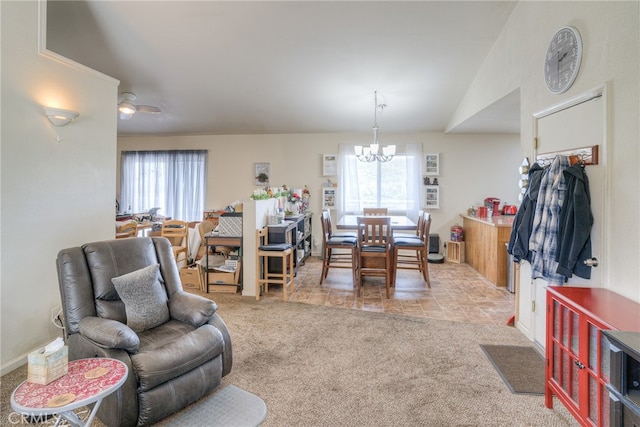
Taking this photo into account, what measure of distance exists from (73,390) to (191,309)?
0.89 metres

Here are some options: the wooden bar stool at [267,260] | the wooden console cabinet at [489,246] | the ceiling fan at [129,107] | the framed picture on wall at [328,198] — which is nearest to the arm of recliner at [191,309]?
the wooden bar stool at [267,260]

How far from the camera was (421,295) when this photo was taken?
417cm

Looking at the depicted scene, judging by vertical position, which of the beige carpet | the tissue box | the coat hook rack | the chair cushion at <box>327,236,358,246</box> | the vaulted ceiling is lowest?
the beige carpet

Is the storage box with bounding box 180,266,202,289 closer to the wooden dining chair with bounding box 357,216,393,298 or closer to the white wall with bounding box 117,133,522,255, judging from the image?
the wooden dining chair with bounding box 357,216,393,298

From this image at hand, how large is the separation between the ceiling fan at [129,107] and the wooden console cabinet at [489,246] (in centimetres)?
513

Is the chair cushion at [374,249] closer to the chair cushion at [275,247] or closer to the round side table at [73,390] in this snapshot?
the chair cushion at [275,247]

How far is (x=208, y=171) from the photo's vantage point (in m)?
6.67

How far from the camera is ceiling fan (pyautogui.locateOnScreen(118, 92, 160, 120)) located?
4.46 m

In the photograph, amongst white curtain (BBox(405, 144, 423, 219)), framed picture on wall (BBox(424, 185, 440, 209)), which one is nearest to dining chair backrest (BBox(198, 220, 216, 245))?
white curtain (BBox(405, 144, 423, 219))

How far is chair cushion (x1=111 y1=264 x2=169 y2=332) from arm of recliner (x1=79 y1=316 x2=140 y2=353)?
0.67ft

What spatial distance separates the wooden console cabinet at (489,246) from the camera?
4.47m

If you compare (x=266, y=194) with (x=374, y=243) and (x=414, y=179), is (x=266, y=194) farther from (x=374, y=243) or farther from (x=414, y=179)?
(x=414, y=179)

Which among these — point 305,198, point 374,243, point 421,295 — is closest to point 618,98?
point 374,243

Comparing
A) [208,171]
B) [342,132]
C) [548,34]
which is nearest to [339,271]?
[342,132]
